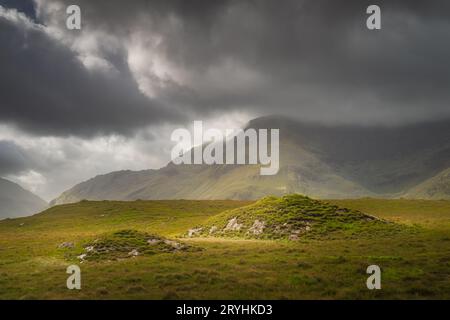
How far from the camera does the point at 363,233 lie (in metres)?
57.8

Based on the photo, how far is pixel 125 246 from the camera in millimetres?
46250

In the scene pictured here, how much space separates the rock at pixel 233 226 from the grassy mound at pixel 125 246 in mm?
21593

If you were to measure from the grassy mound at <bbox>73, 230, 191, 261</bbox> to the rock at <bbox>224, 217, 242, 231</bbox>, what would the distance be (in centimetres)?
2159

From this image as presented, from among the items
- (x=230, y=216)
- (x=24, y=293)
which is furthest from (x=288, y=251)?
(x=230, y=216)

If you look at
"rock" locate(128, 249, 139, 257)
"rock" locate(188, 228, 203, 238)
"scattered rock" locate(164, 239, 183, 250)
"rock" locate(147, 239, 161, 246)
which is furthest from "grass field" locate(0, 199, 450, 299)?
"rock" locate(188, 228, 203, 238)

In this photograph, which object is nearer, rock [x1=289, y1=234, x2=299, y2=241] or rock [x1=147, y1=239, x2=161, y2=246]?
rock [x1=147, y1=239, x2=161, y2=246]

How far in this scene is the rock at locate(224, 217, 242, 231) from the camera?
229ft

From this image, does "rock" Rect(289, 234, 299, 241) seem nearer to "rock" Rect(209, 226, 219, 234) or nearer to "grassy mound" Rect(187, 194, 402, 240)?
"grassy mound" Rect(187, 194, 402, 240)

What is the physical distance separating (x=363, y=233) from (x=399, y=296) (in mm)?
37371

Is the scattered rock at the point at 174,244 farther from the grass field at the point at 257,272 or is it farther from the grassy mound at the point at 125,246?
the grass field at the point at 257,272
